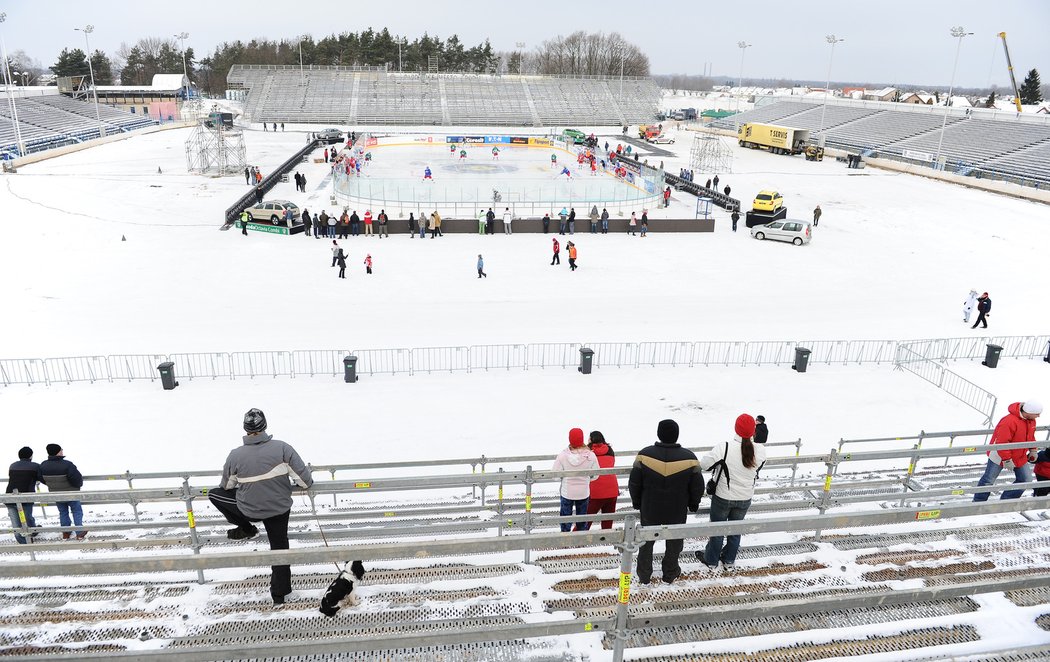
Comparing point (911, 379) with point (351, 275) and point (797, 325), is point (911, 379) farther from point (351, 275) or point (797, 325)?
point (351, 275)

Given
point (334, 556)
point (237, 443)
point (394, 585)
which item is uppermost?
point (334, 556)

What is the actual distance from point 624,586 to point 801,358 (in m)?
12.1

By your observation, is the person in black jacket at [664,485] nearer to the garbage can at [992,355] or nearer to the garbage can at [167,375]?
the garbage can at [167,375]

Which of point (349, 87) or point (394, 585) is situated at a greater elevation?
point (349, 87)

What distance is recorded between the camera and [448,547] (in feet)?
11.1

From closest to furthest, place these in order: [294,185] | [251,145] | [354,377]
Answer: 1. [354,377]
2. [294,185]
3. [251,145]

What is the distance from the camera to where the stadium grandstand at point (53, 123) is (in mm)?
47219

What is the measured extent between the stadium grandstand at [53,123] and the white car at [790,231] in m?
44.9

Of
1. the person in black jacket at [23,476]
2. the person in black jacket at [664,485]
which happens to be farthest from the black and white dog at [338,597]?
the person in black jacket at [23,476]

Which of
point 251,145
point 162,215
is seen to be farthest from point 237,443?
point 251,145

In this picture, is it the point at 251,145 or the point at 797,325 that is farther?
the point at 251,145

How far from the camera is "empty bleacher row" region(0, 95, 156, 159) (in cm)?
4809

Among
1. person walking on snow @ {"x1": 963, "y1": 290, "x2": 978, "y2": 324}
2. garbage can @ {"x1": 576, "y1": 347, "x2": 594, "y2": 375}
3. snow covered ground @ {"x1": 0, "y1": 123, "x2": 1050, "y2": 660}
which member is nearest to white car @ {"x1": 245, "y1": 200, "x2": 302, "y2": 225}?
snow covered ground @ {"x1": 0, "y1": 123, "x2": 1050, "y2": 660}

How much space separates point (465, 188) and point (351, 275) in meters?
11.7
